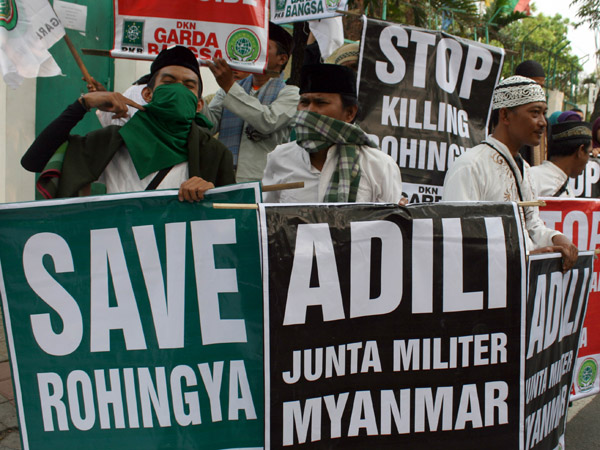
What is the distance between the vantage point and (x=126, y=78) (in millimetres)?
7797

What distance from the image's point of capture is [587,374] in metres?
3.83

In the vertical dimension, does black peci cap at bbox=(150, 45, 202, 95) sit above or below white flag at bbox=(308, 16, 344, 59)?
below

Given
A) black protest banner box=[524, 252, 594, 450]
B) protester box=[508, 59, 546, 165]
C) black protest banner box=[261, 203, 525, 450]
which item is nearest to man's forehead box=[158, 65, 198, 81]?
black protest banner box=[261, 203, 525, 450]

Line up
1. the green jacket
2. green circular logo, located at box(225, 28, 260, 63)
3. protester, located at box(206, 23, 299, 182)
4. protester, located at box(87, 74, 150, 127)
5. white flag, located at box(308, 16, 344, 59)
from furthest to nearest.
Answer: white flag, located at box(308, 16, 344, 59)
green circular logo, located at box(225, 28, 260, 63)
protester, located at box(206, 23, 299, 182)
protester, located at box(87, 74, 150, 127)
the green jacket

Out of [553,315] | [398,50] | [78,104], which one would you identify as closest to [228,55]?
[398,50]

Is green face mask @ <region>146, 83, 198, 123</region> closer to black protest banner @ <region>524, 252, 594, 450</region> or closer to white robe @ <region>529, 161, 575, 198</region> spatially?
black protest banner @ <region>524, 252, 594, 450</region>

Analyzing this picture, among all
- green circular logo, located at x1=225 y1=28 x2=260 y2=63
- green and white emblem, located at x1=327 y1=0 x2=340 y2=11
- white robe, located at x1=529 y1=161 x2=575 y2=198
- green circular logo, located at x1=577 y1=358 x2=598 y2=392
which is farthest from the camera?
green and white emblem, located at x1=327 y1=0 x2=340 y2=11

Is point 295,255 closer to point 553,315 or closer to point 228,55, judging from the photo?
point 553,315

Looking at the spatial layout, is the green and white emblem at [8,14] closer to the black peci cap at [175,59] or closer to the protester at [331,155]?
the black peci cap at [175,59]

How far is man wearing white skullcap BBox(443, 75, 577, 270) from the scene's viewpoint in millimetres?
2973

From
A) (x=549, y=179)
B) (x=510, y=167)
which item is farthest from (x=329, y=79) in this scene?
(x=549, y=179)

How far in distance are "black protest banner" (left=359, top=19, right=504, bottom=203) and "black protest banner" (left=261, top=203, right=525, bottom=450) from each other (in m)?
1.46

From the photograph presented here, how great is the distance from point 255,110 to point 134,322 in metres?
1.82

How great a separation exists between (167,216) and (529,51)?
59.0ft
